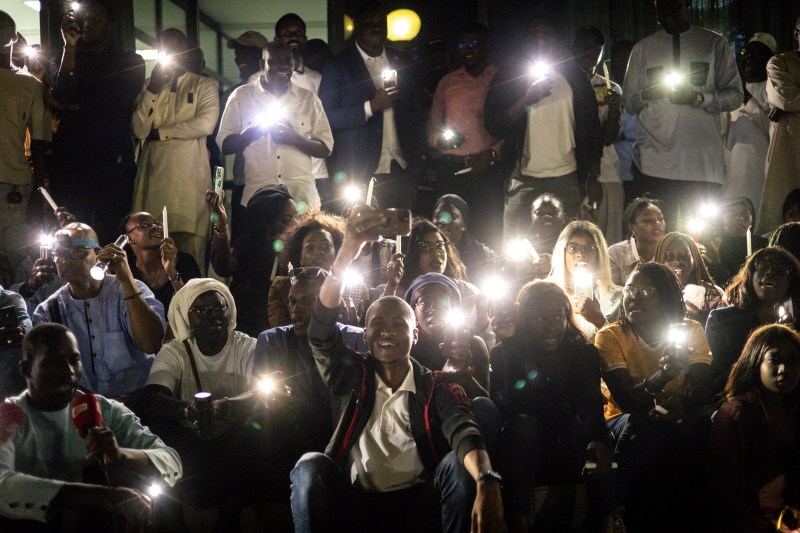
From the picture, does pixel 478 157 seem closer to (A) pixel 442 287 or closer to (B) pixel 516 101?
(B) pixel 516 101

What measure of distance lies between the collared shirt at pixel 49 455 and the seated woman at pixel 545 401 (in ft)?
5.06

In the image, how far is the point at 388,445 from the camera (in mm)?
4598

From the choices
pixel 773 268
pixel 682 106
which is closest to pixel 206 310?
pixel 773 268

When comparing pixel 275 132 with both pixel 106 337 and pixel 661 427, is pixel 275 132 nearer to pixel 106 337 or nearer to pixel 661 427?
pixel 106 337

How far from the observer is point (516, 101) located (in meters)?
7.71

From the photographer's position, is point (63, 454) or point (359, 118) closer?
point (63, 454)

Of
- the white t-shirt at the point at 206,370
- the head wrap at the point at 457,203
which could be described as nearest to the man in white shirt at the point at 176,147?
the head wrap at the point at 457,203

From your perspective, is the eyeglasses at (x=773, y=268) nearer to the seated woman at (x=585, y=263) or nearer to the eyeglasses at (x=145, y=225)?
the seated woman at (x=585, y=263)

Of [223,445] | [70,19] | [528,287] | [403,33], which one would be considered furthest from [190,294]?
[403,33]

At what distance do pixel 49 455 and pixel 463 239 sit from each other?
12.2 feet

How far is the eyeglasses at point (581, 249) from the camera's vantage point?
6.77 metres

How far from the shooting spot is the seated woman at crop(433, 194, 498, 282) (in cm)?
728

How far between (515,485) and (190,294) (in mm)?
2064

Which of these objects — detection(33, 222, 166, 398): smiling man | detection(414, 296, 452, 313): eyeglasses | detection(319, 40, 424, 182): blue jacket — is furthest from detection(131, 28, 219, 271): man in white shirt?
detection(414, 296, 452, 313): eyeglasses
